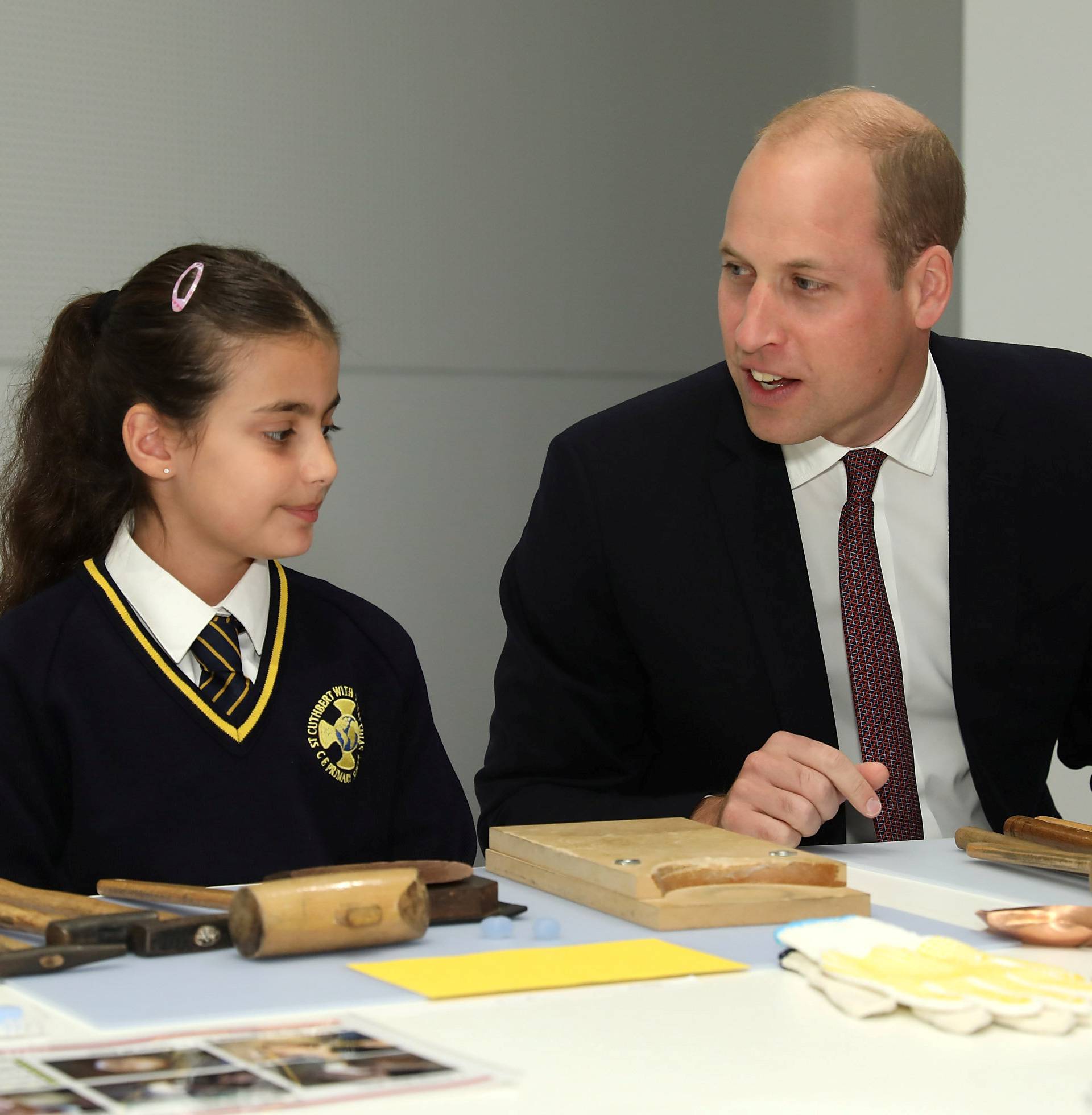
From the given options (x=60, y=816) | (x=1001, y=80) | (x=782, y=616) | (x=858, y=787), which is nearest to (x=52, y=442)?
(x=60, y=816)

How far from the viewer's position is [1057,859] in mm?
1305

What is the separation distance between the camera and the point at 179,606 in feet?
5.34

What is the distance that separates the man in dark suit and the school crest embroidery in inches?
8.3

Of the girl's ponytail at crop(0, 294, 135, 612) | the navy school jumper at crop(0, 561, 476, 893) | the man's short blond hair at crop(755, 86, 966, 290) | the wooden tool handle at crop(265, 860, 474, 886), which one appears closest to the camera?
the wooden tool handle at crop(265, 860, 474, 886)

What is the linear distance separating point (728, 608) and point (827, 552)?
133 millimetres

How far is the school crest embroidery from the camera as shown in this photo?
65.5 inches

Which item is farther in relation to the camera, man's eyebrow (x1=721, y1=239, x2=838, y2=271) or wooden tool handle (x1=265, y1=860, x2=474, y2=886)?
man's eyebrow (x1=721, y1=239, x2=838, y2=271)

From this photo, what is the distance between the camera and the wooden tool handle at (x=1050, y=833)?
1357 millimetres

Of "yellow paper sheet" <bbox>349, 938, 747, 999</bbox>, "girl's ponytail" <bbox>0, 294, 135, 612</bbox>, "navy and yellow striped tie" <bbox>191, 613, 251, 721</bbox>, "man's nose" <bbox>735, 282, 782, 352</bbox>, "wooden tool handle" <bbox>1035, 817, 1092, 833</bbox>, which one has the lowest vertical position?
"yellow paper sheet" <bbox>349, 938, 747, 999</bbox>

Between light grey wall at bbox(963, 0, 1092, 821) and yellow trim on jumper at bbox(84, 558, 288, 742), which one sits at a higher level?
light grey wall at bbox(963, 0, 1092, 821)

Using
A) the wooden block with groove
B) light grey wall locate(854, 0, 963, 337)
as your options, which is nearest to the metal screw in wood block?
the wooden block with groove

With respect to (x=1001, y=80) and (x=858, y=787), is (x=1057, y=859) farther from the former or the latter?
(x=1001, y=80)

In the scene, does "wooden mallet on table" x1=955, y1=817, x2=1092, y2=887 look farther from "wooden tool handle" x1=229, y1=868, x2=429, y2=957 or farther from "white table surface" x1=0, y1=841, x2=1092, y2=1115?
"wooden tool handle" x1=229, y1=868, x2=429, y2=957

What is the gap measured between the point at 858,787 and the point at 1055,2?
2000mm
